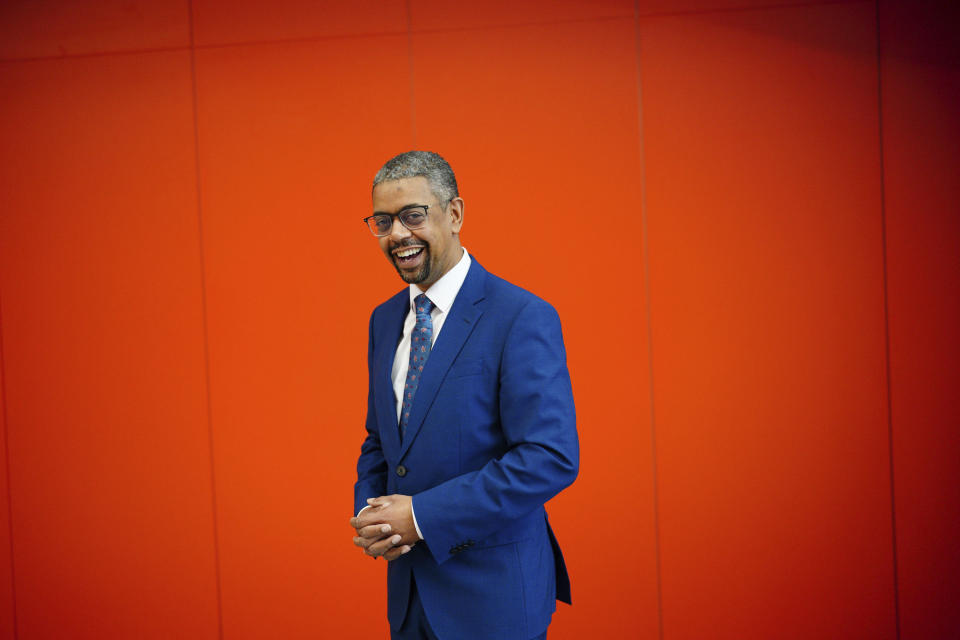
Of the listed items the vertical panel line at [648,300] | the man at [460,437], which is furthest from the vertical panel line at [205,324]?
the vertical panel line at [648,300]

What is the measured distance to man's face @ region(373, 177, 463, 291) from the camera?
1376 millimetres

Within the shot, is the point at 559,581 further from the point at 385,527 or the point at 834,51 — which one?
the point at 834,51

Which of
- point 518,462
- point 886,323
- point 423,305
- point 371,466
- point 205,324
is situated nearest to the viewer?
point 518,462

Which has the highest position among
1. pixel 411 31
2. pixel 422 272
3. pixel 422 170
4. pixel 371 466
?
pixel 411 31

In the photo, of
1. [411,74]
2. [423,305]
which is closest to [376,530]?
[423,305]

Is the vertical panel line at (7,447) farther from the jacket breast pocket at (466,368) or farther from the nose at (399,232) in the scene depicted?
the jacket breast pocket at (466,368)

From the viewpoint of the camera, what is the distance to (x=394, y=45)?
8.27 ft

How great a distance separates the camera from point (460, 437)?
4.31ft

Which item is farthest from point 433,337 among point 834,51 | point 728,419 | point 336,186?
point 834,51

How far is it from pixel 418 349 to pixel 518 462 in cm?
39

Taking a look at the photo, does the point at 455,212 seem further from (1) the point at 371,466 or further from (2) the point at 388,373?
(1) the point at 371,466

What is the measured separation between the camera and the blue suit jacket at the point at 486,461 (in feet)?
4.02

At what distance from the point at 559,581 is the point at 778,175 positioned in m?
1.96

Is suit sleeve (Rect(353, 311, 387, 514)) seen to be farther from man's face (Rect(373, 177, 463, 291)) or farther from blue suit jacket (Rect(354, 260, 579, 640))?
man's face (Rect(373, 177, 463, 291))
